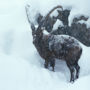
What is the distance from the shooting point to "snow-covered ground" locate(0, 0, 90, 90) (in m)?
6.05

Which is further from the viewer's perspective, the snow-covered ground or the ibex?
the ibex

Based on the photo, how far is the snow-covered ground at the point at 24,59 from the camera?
6055mm

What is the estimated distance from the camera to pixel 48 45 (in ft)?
23.6

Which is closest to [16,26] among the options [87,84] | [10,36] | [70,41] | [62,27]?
[10,36]

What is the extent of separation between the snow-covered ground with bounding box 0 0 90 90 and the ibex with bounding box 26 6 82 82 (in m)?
0.33

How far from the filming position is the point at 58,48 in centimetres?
704

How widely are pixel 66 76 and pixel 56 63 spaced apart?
25.5 inches

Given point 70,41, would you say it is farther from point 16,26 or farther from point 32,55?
point 16,26

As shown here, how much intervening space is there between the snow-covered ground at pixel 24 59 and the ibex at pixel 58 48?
0.33m

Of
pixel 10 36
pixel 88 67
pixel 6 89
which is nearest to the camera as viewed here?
pixel 6 89

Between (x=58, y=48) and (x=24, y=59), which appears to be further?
(x=24, y=59)

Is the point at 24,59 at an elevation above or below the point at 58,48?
below

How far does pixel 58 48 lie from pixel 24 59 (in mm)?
1073

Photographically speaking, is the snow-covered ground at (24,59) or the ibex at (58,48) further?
the ibex at (58,48)
